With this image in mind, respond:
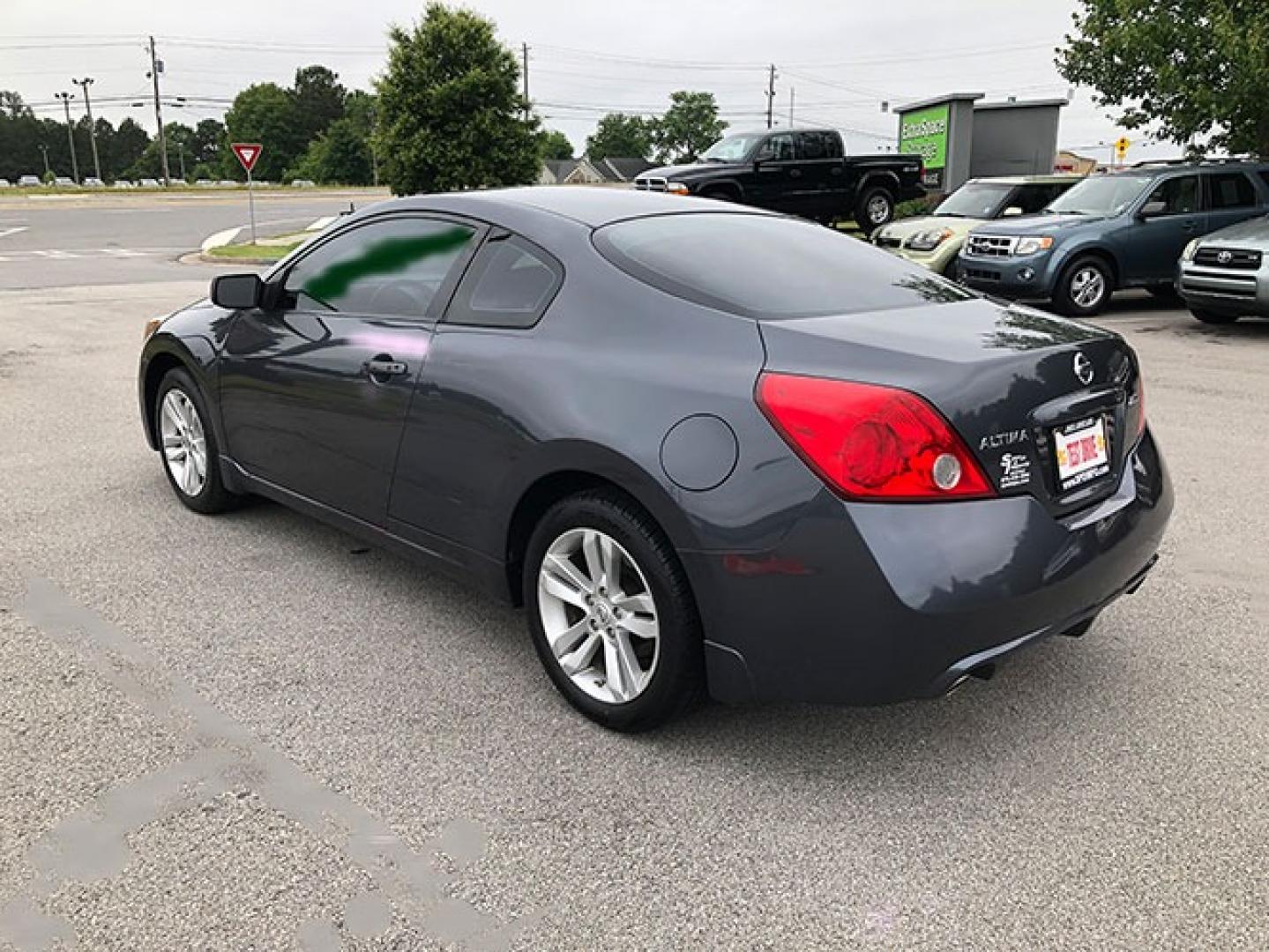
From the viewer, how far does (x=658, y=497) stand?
2.75 metres

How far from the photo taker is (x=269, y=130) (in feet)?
381

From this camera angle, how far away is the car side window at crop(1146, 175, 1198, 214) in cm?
1268

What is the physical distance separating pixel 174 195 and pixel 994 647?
57717 millimetres

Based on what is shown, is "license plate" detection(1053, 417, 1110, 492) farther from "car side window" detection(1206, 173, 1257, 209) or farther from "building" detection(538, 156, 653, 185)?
"building" detection(538, 156, 653, 185)

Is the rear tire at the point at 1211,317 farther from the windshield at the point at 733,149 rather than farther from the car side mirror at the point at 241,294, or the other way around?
the car side mirror at the point at 241,294

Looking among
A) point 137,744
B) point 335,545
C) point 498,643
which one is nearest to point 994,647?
point 498,643

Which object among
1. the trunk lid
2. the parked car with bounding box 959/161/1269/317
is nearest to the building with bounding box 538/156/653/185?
the parked car with bounding box 959/161/1269/317

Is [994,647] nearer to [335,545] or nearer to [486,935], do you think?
[486,935]

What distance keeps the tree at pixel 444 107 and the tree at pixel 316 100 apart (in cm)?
10683

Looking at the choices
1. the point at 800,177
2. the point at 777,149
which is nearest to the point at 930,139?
the point at 800,177

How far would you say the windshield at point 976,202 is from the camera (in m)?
14.3

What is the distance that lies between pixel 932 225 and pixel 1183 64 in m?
4.93

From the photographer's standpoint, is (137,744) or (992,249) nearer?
(137,744)

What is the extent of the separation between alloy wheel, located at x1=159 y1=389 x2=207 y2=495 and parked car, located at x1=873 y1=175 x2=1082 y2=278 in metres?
10.4
